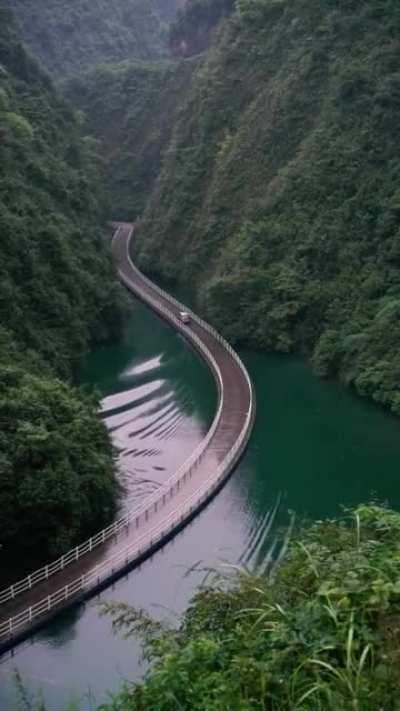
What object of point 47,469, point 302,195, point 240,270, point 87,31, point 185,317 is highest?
point 87,31

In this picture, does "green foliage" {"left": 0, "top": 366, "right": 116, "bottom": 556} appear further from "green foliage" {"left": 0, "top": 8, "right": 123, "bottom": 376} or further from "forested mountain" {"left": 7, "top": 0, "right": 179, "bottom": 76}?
"forested mountain" {"left": 7, "top": 0, "right": 179, "bottom": 76}

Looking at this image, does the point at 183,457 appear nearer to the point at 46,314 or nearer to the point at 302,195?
the point at 46,314

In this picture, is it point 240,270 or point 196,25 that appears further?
point 196,25

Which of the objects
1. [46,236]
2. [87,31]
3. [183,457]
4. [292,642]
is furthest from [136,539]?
[87,31]

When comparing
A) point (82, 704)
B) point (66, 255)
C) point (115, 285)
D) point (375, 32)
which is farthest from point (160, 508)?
point (375, 32)

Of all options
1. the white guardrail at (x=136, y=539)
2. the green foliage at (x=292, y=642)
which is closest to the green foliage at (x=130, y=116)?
the white guardrail at (x=136, y=539)

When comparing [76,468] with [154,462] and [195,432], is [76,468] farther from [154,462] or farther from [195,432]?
[195,432]

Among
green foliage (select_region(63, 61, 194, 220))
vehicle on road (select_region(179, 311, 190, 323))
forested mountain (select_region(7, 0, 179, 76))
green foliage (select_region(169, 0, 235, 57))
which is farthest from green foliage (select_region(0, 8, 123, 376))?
forested mountain (select_region(7, 0, 179, 76))
